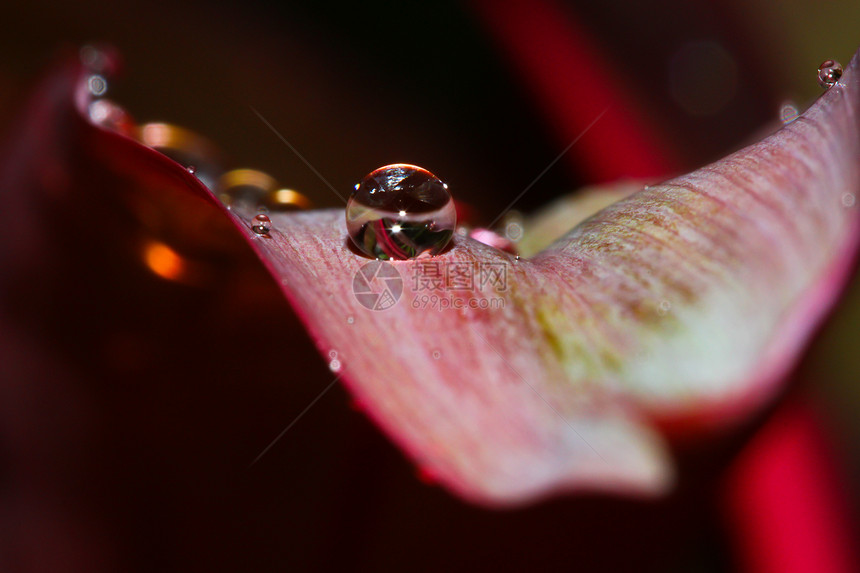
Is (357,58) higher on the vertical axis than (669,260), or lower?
lower

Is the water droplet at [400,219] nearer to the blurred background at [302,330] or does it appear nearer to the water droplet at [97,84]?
the blurred background at [302,330]

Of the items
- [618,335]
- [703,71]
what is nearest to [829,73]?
[618,335]

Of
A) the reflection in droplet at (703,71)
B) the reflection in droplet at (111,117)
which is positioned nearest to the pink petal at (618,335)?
the reflection in droplet at (111,117)

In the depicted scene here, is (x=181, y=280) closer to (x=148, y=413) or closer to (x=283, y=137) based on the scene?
(x=148, y=413)

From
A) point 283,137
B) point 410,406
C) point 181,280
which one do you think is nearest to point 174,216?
point 181,280

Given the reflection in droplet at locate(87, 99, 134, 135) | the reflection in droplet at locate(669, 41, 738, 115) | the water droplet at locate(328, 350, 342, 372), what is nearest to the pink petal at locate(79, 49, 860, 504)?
the water droplet at locate(328, 350, 342, 372)
